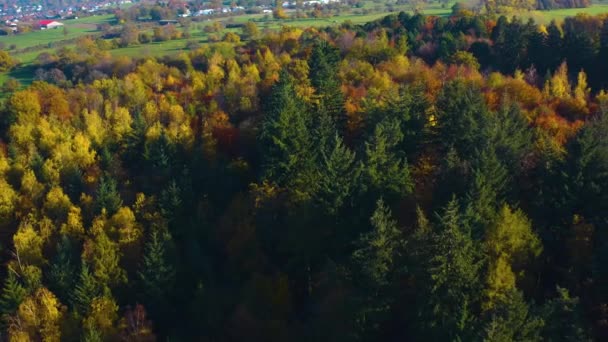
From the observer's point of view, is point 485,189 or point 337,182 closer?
point 485,189

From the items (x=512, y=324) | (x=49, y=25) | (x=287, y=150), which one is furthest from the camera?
(x=49, y=25)

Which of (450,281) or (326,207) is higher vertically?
(450,281)

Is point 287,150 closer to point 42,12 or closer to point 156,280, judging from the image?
point 156,280

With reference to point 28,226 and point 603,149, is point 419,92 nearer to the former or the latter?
point 603,149

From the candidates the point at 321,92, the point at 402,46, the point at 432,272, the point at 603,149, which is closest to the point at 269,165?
the point at 321,92

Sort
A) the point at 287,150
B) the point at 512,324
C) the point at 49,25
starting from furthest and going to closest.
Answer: the point at 49,25
the point at 287,150
the point at 512,324

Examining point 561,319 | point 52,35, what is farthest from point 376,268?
point 52,35
